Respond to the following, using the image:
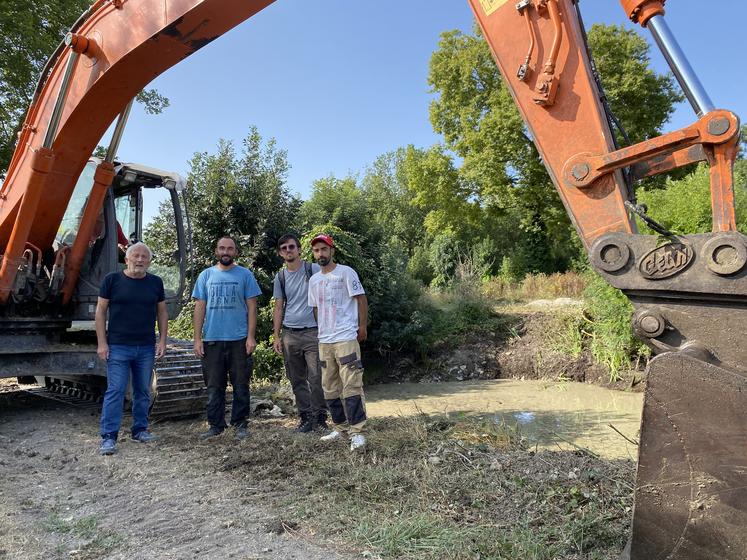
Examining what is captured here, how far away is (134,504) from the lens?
3.40m

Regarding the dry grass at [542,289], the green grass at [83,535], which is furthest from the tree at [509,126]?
the green grass at [83,535]

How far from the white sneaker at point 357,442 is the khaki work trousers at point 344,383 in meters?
0.16

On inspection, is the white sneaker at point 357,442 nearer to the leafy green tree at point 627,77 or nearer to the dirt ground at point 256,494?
the dirt ground at point 256,494

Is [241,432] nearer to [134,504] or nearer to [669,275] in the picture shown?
[134,504]

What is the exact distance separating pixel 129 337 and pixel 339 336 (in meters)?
1.85

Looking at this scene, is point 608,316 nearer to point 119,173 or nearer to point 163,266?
point 163,266

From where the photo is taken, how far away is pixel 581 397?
970cm

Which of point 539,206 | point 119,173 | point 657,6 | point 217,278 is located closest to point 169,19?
point 217,278

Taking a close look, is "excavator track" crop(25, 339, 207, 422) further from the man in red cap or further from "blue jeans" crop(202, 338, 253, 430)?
the man in red cap

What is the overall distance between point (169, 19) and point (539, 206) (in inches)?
868

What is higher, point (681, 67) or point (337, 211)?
point (337, 211)

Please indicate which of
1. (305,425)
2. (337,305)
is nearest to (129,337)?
(305,425)

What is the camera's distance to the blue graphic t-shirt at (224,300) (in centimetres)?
501

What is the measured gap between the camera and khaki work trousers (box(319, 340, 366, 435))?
455 cm
